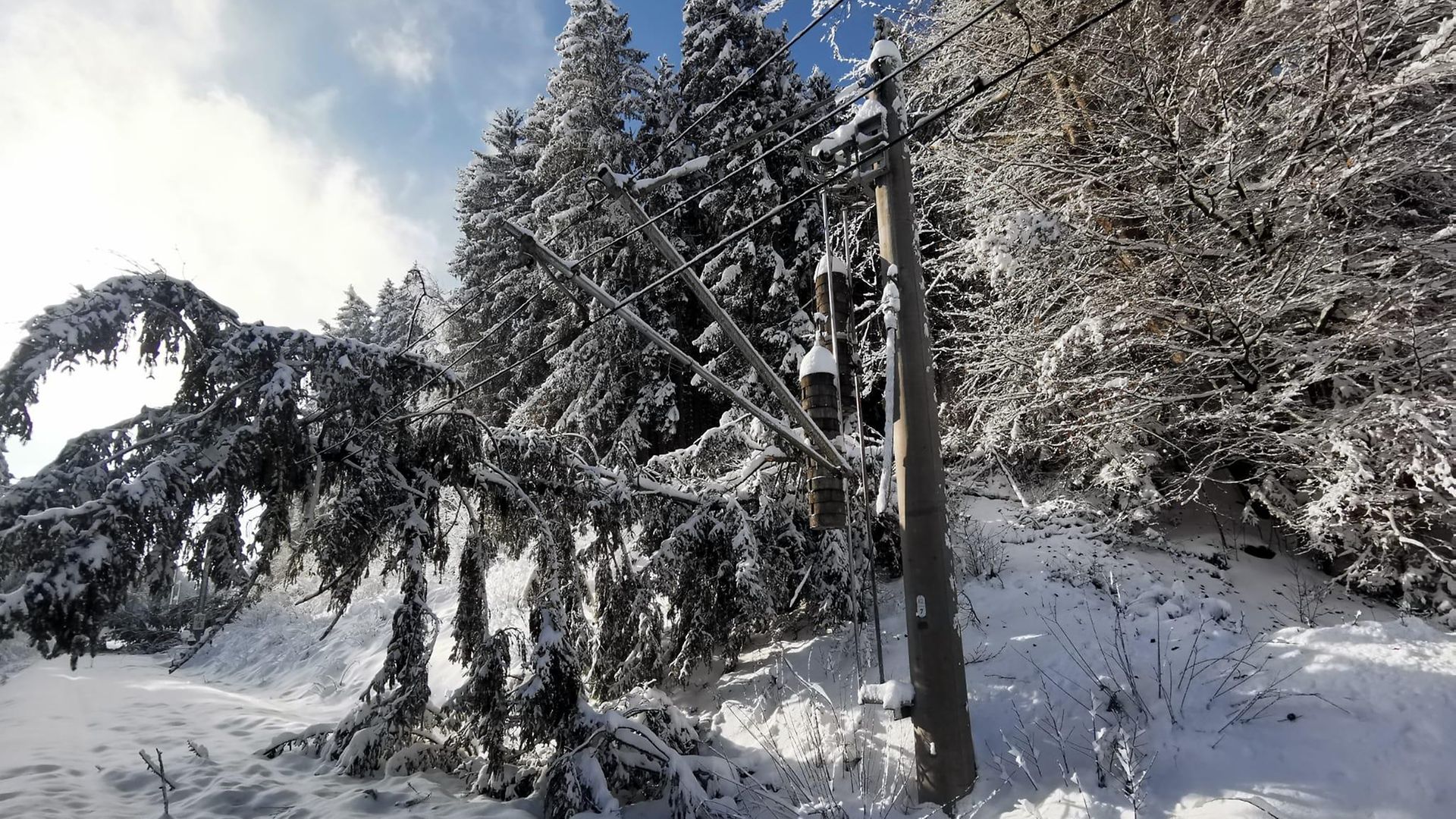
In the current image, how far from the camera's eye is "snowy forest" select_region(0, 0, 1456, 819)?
388cm

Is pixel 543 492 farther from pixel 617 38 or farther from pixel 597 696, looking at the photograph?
pixel 617 38

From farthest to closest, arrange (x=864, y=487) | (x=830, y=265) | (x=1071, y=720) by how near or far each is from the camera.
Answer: (x=830, y=265) → (x=1071, y=720) → (x=864, y=487)

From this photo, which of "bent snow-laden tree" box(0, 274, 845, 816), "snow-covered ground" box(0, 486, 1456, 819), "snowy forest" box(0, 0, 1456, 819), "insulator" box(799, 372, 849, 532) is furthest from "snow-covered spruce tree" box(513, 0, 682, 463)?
"insulator" box(799, 372, 849, 532)

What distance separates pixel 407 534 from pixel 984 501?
27.6 feet

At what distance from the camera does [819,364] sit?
4520mm

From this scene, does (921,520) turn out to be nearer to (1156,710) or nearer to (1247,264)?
(1156,710)

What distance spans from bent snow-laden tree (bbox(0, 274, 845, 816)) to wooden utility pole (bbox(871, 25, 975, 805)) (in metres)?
1.79

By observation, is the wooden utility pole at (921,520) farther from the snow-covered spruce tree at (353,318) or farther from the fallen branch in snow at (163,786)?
the snow-covered spruce tree at (353,318)

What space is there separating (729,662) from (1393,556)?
21.9ft

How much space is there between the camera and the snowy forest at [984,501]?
3.88m

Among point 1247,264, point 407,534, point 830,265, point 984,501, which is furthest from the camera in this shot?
point 984,501

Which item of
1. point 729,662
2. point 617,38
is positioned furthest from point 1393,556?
point 617,38

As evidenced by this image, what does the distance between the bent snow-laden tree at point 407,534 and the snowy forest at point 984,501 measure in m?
0.03

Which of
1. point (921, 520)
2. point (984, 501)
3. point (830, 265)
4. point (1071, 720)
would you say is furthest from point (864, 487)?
point (984, 501)
